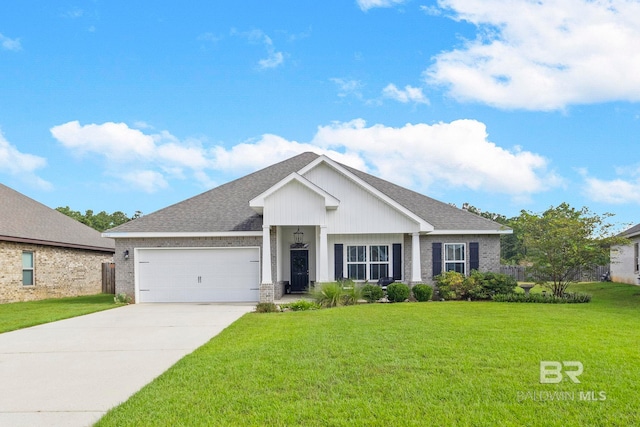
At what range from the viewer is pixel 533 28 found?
15.5 m

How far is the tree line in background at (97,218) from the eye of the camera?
47.2 m

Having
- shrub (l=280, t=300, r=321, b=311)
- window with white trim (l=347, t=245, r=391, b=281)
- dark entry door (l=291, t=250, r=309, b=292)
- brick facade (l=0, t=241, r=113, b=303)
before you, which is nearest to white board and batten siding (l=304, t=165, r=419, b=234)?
window with white trim (l=347, t=245, r=391, b=281)

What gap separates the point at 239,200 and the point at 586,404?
57.3 feet

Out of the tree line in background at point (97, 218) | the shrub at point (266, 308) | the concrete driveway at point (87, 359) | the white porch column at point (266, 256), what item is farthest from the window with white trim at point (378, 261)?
the tree line in background at point (97, 218)

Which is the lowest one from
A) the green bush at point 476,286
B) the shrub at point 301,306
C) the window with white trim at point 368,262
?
the shrub at point 301,306

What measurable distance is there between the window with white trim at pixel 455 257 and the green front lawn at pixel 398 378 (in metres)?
8.31

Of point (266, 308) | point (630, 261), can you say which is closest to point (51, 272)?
point (266, 308)

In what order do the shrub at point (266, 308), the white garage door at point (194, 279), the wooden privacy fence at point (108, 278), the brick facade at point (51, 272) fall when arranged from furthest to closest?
the wooden privacy fence at point (108, 278) < the brick facade at point (51, 272) < the white garage door at point (194, 279) < the shrub at point (266, 308)

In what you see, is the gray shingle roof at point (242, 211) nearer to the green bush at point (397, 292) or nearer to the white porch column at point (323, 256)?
the white porch column at point (323, 256)

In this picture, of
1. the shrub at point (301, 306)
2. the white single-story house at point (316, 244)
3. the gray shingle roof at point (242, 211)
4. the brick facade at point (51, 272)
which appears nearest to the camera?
the shrub at point (301, 306)

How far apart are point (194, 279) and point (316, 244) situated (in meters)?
5.05

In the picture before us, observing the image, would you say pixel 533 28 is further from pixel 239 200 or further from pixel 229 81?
pixel 239 200

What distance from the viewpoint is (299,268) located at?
846 inches

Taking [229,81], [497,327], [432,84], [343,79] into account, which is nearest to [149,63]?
[229,81]
